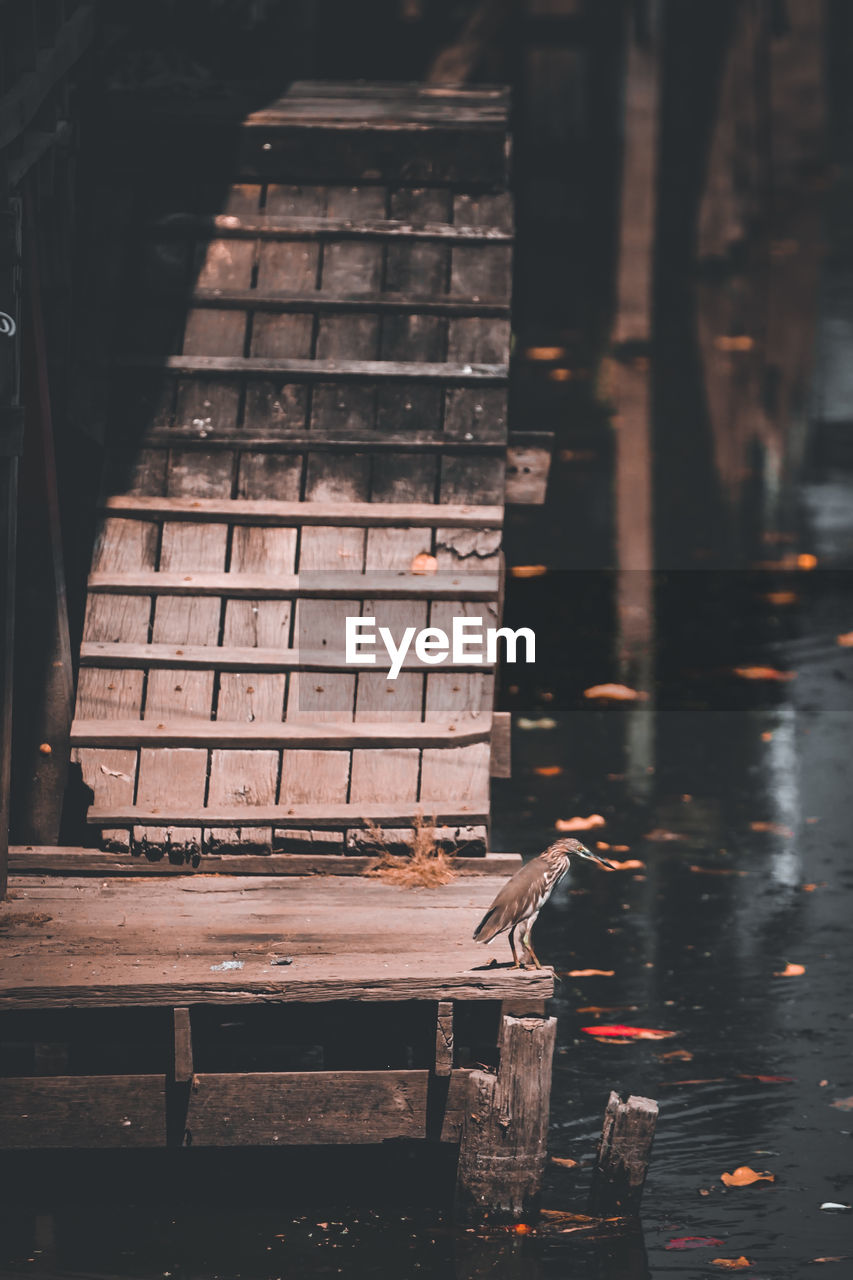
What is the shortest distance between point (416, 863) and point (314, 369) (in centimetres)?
259

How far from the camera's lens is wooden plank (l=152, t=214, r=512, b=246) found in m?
9.22

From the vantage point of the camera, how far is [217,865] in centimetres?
754

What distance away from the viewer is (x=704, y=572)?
13695mm

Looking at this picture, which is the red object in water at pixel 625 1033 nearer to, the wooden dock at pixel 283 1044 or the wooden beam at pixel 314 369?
the wooden dock at pixel 283 1044

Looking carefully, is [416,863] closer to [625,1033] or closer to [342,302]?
[625,1033]

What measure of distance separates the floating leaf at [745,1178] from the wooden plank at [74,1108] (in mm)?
1973

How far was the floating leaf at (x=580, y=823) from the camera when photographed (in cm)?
973

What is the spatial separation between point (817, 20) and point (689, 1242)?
68.9ft

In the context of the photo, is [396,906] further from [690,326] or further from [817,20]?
[817,20]

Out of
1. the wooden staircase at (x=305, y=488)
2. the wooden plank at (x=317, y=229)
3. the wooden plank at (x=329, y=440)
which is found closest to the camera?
the wooden staircase at (x=305, y=488)

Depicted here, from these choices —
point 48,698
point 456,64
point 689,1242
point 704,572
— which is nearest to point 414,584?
point 48,698

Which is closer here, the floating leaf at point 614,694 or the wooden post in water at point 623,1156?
the wooden post in water at point 623,1156

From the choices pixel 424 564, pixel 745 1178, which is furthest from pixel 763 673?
pixel 745 1178

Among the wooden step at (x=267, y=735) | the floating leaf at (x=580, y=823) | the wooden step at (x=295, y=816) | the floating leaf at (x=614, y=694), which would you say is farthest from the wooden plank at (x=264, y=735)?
the floating leaf at (x=614, y=694)
